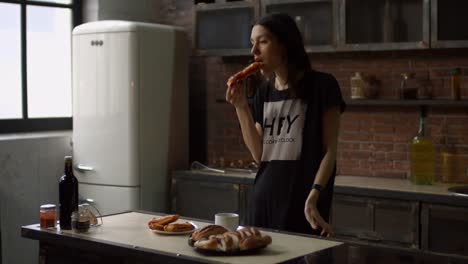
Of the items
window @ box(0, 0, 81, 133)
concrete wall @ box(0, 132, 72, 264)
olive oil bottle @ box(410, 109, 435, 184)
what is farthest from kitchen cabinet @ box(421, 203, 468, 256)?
window @ box(0, 0, 81, 133)

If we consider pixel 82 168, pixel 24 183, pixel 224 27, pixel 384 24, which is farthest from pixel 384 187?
pixel 24 183

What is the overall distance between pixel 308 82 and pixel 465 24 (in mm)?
1690

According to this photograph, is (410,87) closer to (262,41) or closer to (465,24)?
(465,24)

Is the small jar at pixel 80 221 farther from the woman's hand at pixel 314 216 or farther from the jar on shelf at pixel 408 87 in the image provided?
the jar on shelf at pixel 408 87

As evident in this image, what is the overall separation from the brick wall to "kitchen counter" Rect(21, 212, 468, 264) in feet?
7.37

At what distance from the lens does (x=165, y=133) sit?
5.38 m

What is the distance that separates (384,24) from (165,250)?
262cm

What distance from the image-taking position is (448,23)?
426 centimetres

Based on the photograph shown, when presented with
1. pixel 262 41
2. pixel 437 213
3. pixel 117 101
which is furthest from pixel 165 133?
pixel 262 41

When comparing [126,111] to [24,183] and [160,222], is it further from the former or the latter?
[160,222]

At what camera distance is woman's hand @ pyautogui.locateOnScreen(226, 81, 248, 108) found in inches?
114

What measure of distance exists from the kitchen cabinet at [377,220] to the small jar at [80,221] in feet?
6.48

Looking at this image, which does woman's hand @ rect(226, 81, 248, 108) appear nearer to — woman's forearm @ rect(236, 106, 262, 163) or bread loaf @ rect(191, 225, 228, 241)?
woman's forearm @ rect(236, 106, 262, 163)

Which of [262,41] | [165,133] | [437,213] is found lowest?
[437,213]
